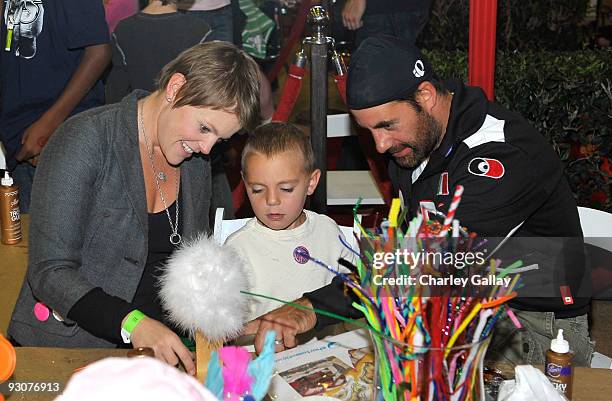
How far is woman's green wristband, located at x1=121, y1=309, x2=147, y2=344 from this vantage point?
4.94 feet

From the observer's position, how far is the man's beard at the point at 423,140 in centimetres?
189

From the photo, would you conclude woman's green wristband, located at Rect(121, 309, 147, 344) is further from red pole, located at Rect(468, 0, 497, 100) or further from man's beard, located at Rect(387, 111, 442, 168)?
red pole, located at Rect(468, 0, 497, 100)

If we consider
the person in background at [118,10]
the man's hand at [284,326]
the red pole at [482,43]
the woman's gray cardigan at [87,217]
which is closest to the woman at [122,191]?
the woman's gray cardigan at [87,217]

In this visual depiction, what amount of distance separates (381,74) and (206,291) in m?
0.82

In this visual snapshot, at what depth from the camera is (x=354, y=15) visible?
308cm

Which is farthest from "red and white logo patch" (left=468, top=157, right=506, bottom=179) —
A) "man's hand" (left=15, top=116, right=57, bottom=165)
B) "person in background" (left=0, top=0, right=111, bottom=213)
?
"man's hand" (left=15, top=116, right=57, bottom=165)

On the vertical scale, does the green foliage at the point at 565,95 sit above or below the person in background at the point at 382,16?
below

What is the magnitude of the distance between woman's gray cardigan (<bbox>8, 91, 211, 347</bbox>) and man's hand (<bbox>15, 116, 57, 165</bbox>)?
124cm

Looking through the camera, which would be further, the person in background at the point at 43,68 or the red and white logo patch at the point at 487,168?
the person in background at the point at 43,68

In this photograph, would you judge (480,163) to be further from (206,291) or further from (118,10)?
(118,10)

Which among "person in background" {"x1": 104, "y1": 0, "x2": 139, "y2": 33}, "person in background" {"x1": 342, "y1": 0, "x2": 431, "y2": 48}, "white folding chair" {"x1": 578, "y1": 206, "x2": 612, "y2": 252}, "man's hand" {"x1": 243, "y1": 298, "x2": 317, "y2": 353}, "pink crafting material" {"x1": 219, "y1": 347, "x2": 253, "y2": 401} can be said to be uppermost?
"person in background" {"x1": 104, "y1": 0, "x2": 139, "y2": 33}

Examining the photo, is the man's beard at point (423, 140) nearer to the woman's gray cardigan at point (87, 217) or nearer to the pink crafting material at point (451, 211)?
the woman's gray cardigan at point (87, 217)

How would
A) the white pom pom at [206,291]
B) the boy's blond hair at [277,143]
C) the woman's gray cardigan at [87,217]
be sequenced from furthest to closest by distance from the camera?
the boy's blond hair at [277,143]
the woman's gray cardigan at [87,217]
the white pom pom at [206,291]

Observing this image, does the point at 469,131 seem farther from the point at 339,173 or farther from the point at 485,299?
the point at 339,173
